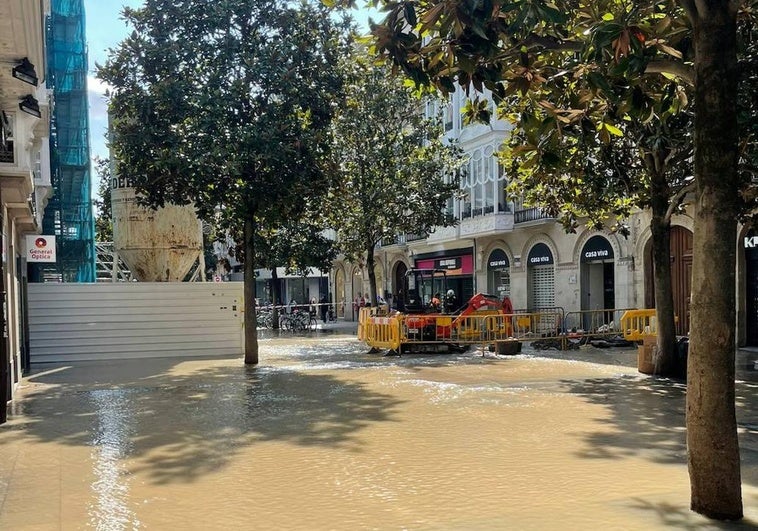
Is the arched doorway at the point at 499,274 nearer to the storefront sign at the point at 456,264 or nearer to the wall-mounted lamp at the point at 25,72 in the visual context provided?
the storefront sign at the point at 456,264

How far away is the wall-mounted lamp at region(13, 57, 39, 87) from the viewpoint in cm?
805

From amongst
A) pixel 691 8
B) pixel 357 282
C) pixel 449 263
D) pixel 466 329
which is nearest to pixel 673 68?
pixel 691 8

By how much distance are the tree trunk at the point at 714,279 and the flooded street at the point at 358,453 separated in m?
0.38

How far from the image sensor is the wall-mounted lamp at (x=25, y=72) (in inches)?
317

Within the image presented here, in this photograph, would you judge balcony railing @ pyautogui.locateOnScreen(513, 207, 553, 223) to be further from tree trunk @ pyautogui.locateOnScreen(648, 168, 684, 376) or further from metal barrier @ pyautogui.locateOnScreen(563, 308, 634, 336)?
tree trunk @ pyautogui.locateOnScreen(648, 168, 684, 376)

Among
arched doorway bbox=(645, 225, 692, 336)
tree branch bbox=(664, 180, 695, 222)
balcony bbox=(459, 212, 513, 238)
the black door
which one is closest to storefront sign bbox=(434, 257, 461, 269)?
balcony bbox=(459, 212, 513, 238)

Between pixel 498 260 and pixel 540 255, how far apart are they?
3132 mm

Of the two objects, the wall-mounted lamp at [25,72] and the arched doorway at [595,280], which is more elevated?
the wall-mounted lamp at [25,72]

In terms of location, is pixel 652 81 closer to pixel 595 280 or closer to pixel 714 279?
pixel 714 279

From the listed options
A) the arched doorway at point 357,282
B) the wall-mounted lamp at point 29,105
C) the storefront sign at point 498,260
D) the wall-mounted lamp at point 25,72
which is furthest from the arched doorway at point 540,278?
the wall-mounted lamp at point 25,72

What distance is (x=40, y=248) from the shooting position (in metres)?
20.7

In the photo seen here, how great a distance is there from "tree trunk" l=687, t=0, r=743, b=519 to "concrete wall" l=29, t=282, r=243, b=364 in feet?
49.3

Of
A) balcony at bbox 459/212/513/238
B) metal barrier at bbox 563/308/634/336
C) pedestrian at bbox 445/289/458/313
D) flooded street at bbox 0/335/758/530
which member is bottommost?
flooded street at bbox 0/335/758/530

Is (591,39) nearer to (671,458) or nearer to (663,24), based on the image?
(663,24)
